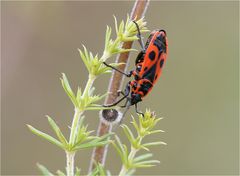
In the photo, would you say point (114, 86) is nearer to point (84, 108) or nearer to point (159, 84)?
point (84, 108)

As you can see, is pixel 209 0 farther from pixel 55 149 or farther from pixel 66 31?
pixel 55 149

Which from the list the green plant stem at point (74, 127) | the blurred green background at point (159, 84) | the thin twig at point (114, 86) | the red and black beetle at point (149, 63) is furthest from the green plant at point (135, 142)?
the blurred green background at point (159, 84)

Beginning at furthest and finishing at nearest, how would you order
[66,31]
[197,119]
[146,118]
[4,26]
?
[197,119] < [66,31] < [4,26] < [146,118]

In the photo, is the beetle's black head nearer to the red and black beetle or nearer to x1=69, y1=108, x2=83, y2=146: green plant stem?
the red and black beetle

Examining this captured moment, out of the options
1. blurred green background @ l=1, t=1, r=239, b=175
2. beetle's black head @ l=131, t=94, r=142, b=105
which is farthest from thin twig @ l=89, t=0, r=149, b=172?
blurred green background @ l=1, t=1, r=239, b=175

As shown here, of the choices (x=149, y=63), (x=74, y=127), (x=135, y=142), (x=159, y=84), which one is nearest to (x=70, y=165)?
(x=74, y=127)

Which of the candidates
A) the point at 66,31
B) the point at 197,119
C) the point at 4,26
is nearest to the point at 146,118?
the point at 4,26

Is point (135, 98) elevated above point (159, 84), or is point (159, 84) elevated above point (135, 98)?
point (159, 84)

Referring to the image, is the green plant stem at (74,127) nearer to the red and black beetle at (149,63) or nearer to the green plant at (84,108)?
the green plant at (84,108)
